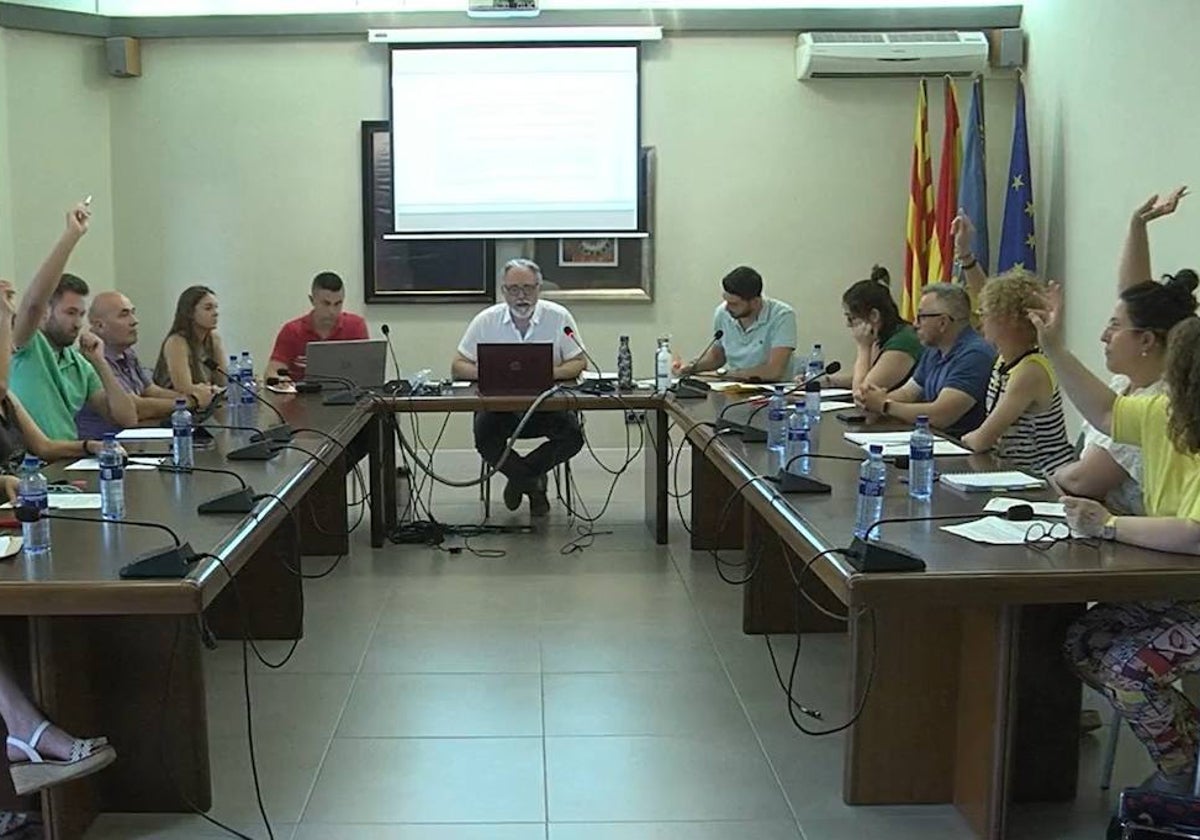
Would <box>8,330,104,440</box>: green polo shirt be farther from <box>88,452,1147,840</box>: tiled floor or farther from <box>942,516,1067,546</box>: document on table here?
<box>942,516,1067,546</box>: document on table

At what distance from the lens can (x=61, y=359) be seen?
162 inches

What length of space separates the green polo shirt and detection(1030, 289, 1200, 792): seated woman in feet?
9.81

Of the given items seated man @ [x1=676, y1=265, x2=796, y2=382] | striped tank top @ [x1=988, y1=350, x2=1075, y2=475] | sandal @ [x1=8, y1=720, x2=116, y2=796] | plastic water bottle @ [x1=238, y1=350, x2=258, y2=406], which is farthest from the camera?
seated man @ [x1=676, y1=265, x2=796, y2=382]

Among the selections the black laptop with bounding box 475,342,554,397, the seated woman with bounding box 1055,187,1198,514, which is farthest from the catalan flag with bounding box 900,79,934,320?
the seated woman with bounding box 1055,187,1198,514

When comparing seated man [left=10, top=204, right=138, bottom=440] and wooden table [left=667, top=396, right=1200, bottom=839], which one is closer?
wooden table [left=667, top=396, right=1200, bottom=839]

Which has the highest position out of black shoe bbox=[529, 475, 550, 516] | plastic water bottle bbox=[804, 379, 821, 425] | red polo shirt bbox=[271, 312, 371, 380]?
red polo shirt bbox=[271, 312, 371, 380]

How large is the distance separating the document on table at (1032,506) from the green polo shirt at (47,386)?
2.78m

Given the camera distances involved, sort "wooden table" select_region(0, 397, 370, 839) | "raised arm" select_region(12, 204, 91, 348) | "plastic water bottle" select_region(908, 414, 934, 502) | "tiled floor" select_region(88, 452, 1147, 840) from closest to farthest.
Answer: "wooden table" select_region(0, 397, 370, 839), "tiled floor" select_region(88, 452, 1147, 840), "plastic water bottle" select_region(908, 414, 934, 502), "raised arm" select_region(12, 204, 91, 348)

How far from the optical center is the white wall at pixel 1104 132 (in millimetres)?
4805

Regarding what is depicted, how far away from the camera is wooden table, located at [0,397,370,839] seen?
2.26 meters

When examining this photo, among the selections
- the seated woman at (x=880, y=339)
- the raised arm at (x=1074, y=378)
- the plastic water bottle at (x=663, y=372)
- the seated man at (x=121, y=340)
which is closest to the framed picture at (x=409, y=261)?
the plastic water bottle at (x=663, y=372)

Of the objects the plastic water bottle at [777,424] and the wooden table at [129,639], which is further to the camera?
the plastic water bottle at [777,424]

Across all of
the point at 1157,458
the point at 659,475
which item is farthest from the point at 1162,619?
the point at 659,475

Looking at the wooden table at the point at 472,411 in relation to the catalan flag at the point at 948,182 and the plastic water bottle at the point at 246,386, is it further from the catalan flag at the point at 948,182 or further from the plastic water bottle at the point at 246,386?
the catalan flag at the point at 948,182
